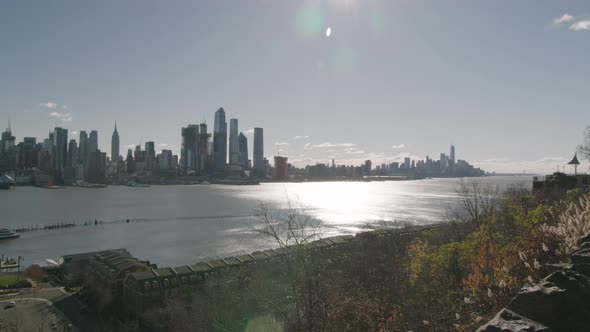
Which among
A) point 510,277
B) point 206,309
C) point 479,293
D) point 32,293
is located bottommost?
point 32,293

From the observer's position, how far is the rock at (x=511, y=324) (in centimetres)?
370

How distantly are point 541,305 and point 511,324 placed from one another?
2.33 feet

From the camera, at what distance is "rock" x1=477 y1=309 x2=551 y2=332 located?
370 cm

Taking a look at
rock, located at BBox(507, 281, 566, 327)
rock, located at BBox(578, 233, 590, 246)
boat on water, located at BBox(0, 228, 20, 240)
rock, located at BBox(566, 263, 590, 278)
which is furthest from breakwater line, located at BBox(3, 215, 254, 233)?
rock, located at BBox(566, 263, 590, 278)

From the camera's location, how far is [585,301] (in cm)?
434

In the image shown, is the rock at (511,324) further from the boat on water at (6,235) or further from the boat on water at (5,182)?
the boat on water at (5,182)

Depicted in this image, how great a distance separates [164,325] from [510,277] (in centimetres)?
1968

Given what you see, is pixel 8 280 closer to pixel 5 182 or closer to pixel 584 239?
pixel 584 239

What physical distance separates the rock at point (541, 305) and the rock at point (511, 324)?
23 cm

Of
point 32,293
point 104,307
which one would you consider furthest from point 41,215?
point 104,307

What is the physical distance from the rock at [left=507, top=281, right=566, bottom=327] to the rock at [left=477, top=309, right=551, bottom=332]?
0.76 feet

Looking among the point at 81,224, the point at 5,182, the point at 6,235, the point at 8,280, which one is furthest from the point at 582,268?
the point at 5,182

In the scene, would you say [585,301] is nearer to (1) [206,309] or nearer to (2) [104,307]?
(1) [206,309]

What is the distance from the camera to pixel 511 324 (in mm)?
3848
